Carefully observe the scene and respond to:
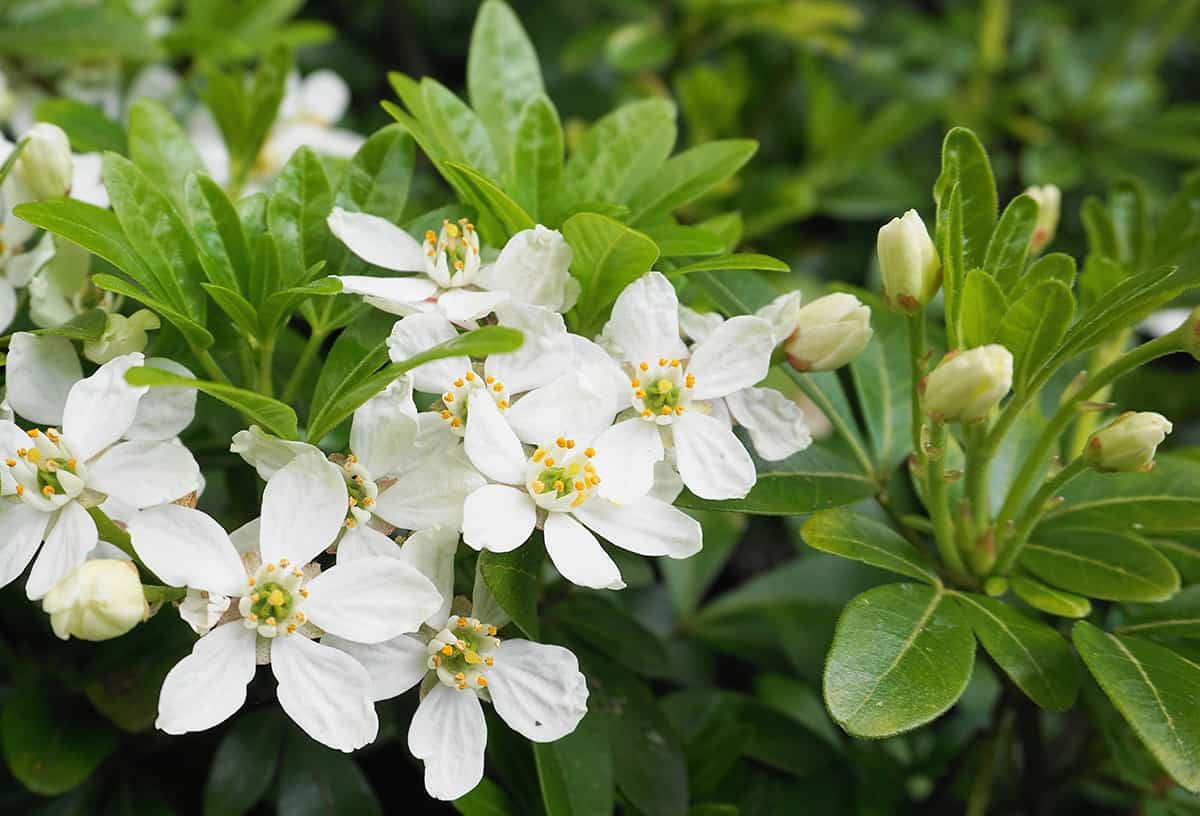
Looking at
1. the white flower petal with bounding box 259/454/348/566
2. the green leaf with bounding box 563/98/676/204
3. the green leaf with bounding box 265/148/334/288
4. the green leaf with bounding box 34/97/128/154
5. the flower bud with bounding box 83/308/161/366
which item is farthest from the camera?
the green leaf with bounding box 34/97/128/154

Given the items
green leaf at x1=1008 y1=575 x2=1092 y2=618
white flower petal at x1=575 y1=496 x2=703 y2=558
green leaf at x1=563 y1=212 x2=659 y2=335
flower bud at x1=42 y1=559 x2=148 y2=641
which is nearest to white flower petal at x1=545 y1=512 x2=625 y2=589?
white flower petal at x1=575 y1=496 x2=703 y2=558

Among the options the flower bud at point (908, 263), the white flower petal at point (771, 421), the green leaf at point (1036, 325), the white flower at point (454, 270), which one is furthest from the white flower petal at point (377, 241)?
the green leaf at point (1036, 325)

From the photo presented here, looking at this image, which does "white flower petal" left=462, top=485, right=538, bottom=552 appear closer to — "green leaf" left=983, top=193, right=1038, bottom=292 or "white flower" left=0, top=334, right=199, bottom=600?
"white flower" left=0, top=334, right=199, bottom=600

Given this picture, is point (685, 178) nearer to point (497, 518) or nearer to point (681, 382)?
point (681, 382)

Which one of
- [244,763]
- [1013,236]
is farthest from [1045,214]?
[244,763]

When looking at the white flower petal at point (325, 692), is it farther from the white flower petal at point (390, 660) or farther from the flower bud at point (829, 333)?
the flower bud at point (829, 333)

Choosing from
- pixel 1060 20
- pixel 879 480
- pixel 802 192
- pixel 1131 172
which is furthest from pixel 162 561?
pixel 1060 20
